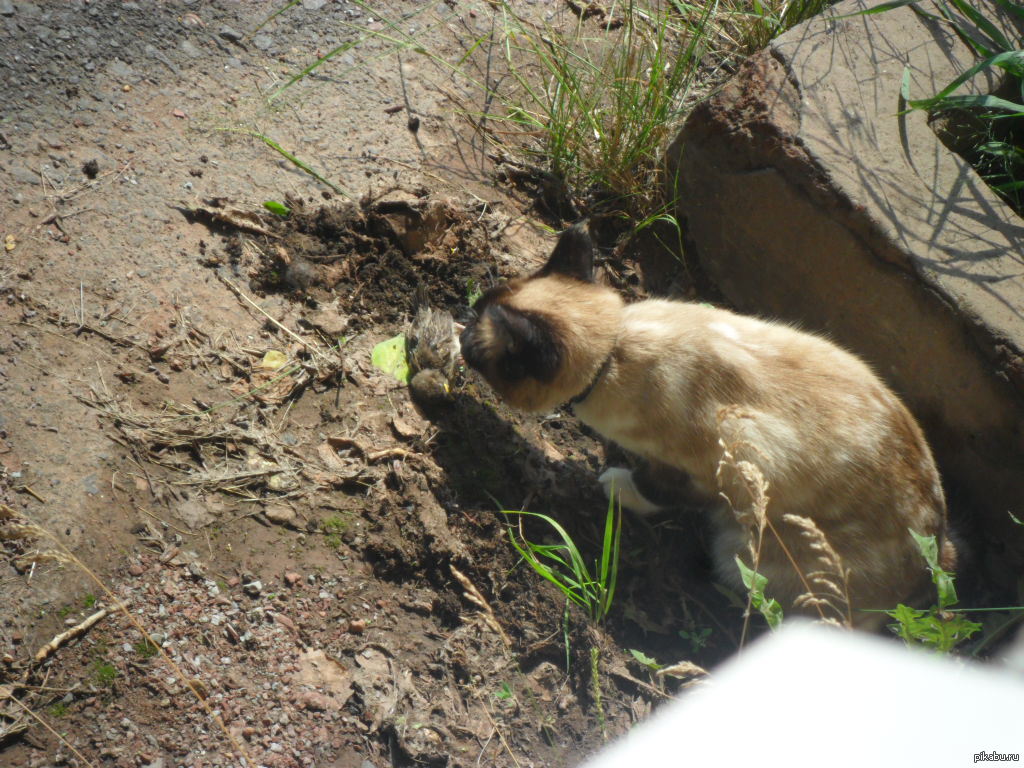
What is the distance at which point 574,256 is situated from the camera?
11.1 feet

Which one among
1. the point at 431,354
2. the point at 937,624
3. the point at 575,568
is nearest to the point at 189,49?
the point at 431,354

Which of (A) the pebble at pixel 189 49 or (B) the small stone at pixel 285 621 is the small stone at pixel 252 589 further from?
(A) the pebble at pixel 189 49

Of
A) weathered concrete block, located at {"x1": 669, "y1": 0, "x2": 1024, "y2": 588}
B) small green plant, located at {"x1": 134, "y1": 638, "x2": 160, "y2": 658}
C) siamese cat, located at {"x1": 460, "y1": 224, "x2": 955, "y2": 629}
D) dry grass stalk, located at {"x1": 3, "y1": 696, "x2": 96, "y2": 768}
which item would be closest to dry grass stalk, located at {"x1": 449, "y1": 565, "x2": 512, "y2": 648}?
siamese cat, located at {"x1": 460, "y1": 224, "x2": 955, "y2": 629}

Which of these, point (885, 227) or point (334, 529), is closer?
point (334, 529)

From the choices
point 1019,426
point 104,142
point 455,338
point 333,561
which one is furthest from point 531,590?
point 104,142

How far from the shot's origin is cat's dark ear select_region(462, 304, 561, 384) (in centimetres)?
294

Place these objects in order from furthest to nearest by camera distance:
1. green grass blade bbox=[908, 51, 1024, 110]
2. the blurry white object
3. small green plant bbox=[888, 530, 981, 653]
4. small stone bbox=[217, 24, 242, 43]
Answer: small stone bbox=[217, 24, 242, 43] → green grass blade bbox=[908, 51, 1024, 110] → small green plant bbox=[888, 530, 981, 653] → the blurry white object

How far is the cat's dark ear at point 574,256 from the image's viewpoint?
11.0 ft

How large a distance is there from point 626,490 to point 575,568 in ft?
2.19

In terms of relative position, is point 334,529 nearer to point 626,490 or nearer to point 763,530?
point 626,490

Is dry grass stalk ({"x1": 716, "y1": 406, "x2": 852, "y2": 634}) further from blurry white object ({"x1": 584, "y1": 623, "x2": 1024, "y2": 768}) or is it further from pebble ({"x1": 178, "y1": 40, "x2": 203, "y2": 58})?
pebble ({"x1": 178, "y1": 40, "x2": 203, "y2": 58})

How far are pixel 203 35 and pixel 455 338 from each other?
7.18 feet

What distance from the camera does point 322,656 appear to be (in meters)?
2.64

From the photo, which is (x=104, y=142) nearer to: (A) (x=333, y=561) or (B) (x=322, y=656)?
(A) (x=333, y=561)
